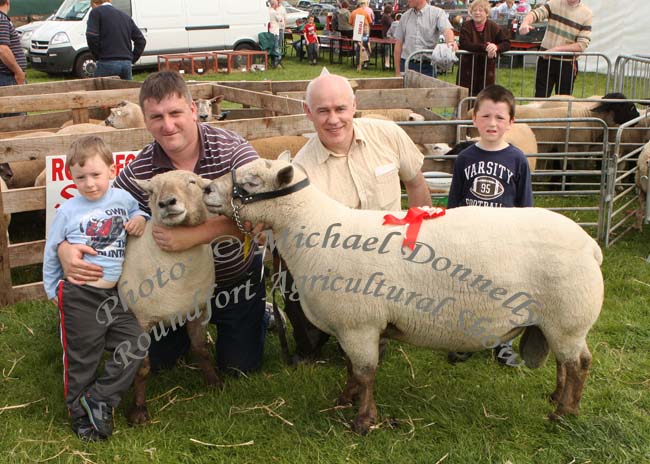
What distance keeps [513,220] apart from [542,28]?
19.3m

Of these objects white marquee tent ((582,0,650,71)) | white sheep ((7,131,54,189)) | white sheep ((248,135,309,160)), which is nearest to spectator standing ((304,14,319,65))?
white marquee tent ((582,0,650,71))

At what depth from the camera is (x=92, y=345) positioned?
10.7 feet

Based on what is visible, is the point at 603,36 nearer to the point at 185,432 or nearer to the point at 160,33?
the point at 160,33

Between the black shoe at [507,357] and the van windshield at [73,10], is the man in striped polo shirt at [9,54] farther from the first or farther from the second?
the van windshield at [73,10]

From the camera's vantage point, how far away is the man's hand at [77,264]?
3.20 metres

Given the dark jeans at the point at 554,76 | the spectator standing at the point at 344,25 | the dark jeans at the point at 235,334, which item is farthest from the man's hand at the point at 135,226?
the spectator standing at the point at 344,25

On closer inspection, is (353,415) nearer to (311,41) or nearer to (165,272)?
(165,272)

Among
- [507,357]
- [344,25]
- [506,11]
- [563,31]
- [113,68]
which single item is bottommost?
[507,357]

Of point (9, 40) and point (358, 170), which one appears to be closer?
point (358, 170)

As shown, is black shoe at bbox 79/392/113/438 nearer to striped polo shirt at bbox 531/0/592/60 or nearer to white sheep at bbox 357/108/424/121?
white sheep at bbox 357/108/424/121

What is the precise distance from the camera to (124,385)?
3.27m

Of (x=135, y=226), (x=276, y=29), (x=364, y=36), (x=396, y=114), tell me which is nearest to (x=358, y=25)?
(x=364, y=36)

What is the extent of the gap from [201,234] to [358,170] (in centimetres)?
93

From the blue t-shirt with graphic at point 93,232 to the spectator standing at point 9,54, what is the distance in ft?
19.7
